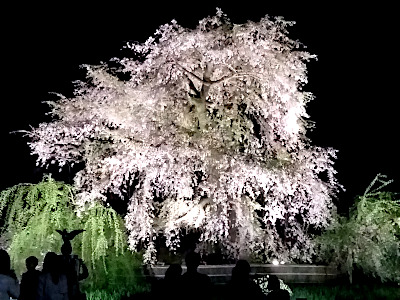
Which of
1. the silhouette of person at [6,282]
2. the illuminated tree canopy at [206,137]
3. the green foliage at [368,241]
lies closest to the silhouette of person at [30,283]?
the silhouette of person at [6,282]

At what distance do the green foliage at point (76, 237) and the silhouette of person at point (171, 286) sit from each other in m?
6.87

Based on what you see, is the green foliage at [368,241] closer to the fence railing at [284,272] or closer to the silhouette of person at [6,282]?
the fence railing at [284,272]

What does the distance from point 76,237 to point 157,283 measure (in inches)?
330

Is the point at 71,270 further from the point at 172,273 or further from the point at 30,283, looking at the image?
the point at 172,273

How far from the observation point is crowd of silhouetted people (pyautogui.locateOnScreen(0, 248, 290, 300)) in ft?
21.8

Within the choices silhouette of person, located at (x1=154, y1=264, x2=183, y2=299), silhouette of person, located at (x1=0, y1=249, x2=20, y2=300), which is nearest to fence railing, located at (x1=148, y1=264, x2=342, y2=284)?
silhouette of person, located at (x1=0, y1=249, x2=20, y2=300)

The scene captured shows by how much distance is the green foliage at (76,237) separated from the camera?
46.7 ft

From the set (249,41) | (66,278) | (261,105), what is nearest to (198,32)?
(249,41)

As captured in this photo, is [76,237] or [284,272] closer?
[76,237]

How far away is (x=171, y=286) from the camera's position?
6.75 m

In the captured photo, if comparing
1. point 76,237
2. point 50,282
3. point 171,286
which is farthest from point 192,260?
point 76,237

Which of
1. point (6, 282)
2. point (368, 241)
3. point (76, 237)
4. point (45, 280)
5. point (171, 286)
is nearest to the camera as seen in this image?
point (171, 286)

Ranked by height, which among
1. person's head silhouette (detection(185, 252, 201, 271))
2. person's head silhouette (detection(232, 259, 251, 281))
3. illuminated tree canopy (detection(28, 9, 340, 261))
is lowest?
person's head silhouette (detection(232, 259, 251, 281))

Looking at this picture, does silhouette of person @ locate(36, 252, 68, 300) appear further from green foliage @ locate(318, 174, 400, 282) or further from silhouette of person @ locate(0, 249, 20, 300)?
green foliage @ locate(318, 174, 400, 282)
